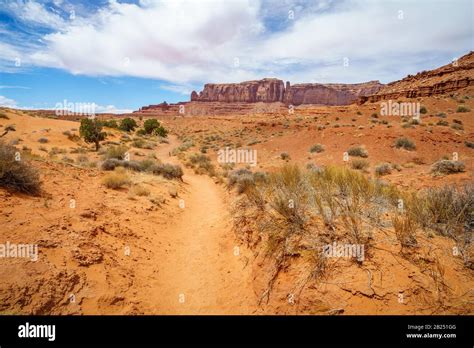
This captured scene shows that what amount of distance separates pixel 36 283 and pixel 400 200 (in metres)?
6.97

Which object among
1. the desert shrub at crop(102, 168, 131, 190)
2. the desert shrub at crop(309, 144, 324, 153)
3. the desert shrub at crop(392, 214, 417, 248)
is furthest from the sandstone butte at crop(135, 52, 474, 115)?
the desert shrub at crop(392, 214, 417, 248)

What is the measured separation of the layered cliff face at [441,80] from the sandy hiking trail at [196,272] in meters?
46.6

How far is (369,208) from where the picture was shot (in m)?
5.36

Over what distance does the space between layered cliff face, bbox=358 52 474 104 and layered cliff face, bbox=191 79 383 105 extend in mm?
80322

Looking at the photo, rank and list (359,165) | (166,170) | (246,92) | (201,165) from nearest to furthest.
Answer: (166,170)
(359,165)
(201,165)
(246,92)

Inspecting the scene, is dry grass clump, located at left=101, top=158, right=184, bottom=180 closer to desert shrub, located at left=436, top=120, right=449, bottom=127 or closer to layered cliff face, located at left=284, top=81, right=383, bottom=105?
desert shrub, located at left=436, top=120, right=449, bottom=127

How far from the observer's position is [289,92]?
134 m

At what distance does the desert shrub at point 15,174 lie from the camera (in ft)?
19.7

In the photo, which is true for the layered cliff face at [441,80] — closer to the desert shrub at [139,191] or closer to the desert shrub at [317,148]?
the desert shrub at [317,148]
